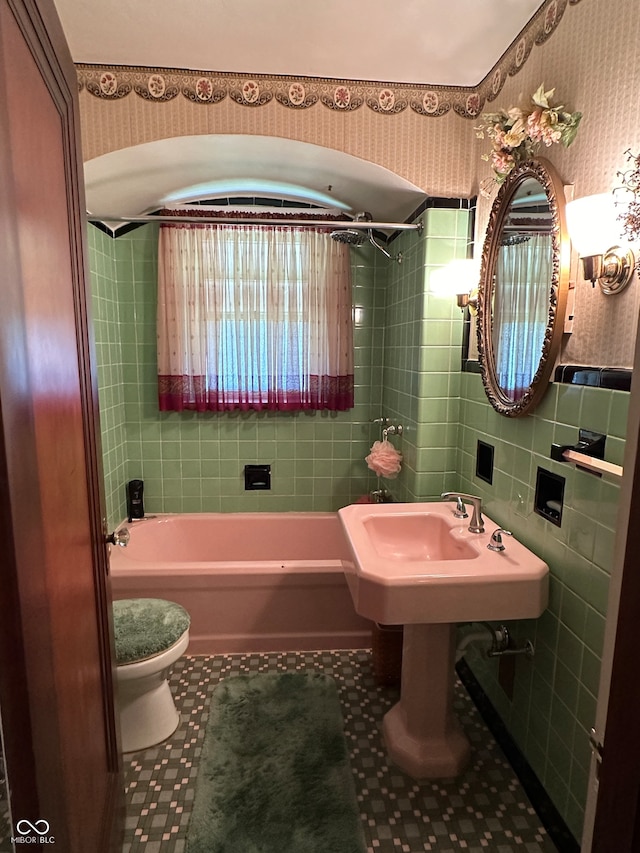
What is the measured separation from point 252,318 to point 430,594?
6.50 feet

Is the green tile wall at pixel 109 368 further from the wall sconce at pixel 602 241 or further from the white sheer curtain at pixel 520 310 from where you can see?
the wall sconce at pixel 602 241

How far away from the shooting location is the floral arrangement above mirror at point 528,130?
4.57ft

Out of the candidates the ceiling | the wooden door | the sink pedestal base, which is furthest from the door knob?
the ceiling

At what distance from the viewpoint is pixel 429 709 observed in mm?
1710

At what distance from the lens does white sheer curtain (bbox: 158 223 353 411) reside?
279cm

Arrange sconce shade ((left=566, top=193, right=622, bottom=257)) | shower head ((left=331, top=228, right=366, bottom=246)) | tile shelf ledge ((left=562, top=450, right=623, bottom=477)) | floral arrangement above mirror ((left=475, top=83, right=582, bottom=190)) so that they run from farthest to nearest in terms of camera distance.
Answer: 1. shower head ((left=331, top=228, right=366, bottom=246))
2. floral arrangement above mirror ((left=475, top=83, right=582, bottom=190))
3. sconce shade ((left=566, top=193, right=622, bottom=257))
4. tile shelf ledge ((left=562, top=450, right=623, bottom=477))

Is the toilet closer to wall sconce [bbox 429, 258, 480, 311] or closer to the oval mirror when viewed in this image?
the oval mirror

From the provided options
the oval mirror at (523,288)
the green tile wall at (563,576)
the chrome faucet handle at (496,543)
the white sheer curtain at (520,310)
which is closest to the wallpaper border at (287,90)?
the oval mirror at (523,288)

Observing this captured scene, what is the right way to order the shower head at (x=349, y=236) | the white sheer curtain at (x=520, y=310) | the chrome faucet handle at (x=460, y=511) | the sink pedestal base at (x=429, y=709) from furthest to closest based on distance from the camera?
the shower head at (x=349, y=236), the chrome faucet handle at (x=460, y=511), the sink pedestal base at (x=429, y=709), the white sheer curtain at (x=520, y=310)

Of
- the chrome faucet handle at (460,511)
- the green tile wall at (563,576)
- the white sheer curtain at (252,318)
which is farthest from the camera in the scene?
the white sheer curtain at (252,318)

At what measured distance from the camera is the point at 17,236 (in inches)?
27.3

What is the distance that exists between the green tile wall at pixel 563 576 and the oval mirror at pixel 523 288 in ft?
0.34

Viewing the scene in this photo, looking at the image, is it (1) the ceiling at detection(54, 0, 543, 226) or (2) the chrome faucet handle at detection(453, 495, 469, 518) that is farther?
(2) the chrome faucet handle at detection(453, 495, 469, 518)

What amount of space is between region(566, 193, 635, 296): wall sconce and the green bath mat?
1.76m
